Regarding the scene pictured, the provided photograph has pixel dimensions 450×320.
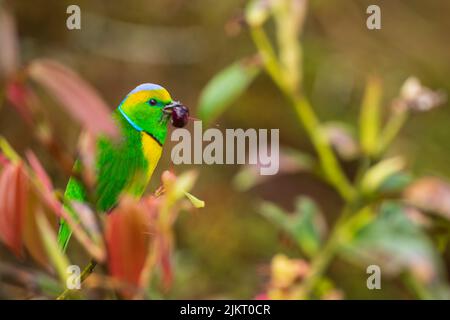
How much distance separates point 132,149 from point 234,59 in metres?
1.19

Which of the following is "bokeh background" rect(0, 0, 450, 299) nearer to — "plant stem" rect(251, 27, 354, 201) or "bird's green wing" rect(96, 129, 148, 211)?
"plant stem" rect(251, 27, 354, 201)

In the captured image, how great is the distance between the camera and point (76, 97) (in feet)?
0.92

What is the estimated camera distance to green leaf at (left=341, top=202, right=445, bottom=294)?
65 cm

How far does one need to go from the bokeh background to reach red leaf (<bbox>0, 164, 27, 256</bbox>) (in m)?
0.82

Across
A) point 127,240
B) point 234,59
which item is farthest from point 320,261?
point 234,59

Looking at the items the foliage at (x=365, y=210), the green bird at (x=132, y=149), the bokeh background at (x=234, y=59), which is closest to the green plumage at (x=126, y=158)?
the green bird at (x=132, y=149)

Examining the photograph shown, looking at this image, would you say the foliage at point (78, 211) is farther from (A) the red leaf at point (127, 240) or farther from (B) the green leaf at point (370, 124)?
(B) the green leaf at point (370, 124)

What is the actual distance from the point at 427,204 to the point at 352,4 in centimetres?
83

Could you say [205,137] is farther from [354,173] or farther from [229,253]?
[354,173]

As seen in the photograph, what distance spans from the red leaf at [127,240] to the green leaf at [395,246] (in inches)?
15.1

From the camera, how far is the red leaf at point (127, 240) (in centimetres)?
30

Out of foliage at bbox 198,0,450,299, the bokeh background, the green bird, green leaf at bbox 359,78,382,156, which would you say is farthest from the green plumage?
the bokeh background

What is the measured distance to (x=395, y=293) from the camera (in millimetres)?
1295

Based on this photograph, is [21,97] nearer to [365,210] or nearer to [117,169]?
[117,169]
